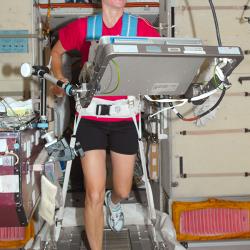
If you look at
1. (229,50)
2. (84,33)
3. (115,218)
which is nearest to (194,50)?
(229,50)

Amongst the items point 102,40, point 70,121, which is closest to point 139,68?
point 102,40

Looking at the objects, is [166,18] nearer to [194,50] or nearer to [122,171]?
[122,171]

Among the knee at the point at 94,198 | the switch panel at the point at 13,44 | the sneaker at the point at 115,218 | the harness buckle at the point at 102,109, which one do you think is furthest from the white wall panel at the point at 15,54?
the knee at the point at 94,198

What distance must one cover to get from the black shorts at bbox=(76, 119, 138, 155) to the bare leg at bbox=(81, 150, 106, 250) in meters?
0.08

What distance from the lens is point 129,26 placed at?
2.49 meters

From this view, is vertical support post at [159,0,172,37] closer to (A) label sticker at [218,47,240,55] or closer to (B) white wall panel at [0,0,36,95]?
(B) white wall panel at [0,0,36,95]

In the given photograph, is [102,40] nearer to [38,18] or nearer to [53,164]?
[53,164]

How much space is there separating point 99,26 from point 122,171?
1.11m

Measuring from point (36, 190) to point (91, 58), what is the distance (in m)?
1.05

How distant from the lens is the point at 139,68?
6.27 ft

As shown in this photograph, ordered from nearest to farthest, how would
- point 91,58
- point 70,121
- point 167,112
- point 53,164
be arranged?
1. point 91,58
2. point 53,164
3. point 167,112
4. point 70,121

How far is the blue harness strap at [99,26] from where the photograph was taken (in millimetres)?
2484

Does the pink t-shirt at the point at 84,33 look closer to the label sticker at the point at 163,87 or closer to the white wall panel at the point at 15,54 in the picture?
the label sticker at the point at 163,87

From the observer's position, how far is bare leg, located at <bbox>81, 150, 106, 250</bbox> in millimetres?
2520
